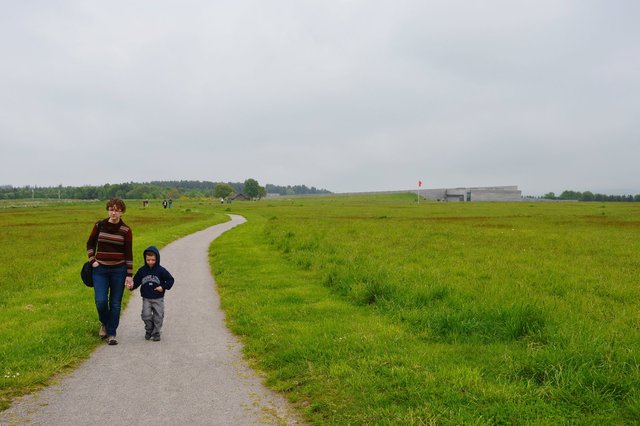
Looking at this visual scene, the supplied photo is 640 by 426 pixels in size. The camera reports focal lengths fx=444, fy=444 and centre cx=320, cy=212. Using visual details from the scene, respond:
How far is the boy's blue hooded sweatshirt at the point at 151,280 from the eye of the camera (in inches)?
321

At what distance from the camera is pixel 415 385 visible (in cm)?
550

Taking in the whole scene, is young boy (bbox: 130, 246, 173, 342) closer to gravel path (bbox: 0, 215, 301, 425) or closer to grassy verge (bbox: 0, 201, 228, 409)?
gravel path (bbox: 0, 215, 301, 425)

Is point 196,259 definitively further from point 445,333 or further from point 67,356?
point 445,333

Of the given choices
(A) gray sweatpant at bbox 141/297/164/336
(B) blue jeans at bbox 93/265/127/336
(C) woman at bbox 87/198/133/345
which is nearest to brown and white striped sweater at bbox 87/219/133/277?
(C) woman at bbox 87/198/133/345

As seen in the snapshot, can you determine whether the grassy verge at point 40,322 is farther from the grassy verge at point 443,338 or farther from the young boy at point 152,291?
the grassy verge at point 443,338

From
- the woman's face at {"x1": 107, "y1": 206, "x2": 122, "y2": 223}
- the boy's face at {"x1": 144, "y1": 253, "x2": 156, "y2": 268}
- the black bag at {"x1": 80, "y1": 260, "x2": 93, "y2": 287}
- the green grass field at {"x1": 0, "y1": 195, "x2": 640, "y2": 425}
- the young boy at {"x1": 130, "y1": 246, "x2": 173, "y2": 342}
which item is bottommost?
the green grass field at {"x1": 0, "y1": 195, "x2": 640, "y2": 425}

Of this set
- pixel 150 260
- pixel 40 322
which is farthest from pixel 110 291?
pixel 40 322

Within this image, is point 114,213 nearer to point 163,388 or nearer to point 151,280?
point 151,280

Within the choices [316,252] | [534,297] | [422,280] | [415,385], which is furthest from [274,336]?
[316,252]

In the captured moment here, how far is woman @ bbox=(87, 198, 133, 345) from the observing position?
25.1 feet

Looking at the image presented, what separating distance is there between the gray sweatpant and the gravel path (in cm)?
22

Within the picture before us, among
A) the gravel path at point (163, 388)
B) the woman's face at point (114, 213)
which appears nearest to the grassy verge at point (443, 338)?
the gravel path at point (163, 388)

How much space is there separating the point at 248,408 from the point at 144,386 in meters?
1.54

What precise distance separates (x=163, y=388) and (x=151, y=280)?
2.96 m
